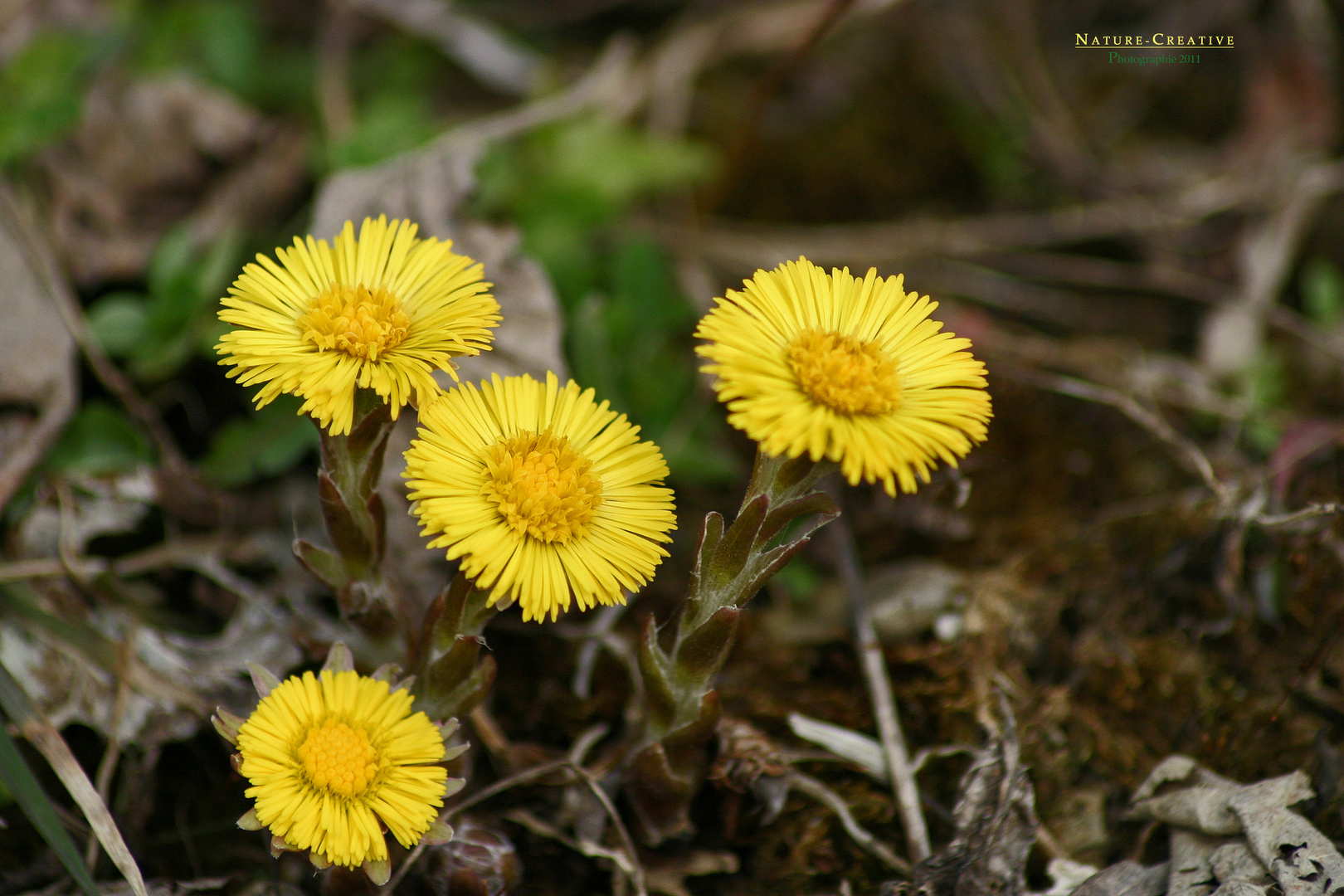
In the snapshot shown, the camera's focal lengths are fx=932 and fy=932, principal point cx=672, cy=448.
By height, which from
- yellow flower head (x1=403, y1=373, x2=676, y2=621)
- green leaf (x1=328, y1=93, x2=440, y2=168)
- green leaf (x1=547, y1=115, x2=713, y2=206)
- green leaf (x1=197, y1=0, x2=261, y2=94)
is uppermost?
green leaf (x1=197, y1=0, x2=261, y2=94)

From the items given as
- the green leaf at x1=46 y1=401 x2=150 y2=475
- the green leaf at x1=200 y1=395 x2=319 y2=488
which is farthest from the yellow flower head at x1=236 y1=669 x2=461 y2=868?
the green leaf at x1=46 y1=401 x2=150 y2=475

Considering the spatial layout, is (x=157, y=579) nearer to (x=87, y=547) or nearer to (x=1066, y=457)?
(x=87, y=547)

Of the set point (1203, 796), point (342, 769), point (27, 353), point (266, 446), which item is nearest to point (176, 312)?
point (27, 353)

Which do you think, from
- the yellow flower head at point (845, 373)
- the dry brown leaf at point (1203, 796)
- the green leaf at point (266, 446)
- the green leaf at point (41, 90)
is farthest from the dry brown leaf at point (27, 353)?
the dry brown leaf at point (1203, 796)

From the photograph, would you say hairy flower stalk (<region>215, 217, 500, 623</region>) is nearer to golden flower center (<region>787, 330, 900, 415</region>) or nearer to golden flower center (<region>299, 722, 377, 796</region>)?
golden flower center (<region>299, 722, 377, 796</region>)

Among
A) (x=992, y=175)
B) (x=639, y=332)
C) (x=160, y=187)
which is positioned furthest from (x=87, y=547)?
(x=992, y=175)

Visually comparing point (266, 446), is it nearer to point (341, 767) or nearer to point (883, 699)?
point (341, 767)
